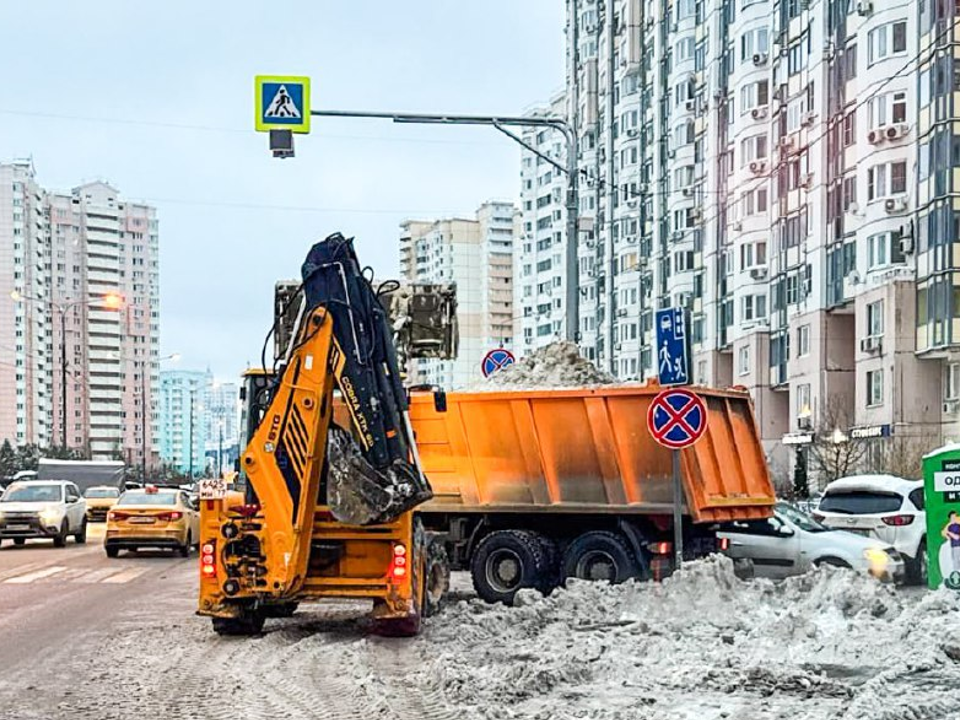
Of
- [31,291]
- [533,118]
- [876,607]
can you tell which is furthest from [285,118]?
[31,291]

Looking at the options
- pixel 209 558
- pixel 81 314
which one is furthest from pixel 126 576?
pixel 81 314

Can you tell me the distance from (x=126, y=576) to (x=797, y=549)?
1111 centimetres

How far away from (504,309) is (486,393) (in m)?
149

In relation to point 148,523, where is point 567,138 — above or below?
above

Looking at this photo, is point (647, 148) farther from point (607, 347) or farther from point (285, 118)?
point (285, 118)

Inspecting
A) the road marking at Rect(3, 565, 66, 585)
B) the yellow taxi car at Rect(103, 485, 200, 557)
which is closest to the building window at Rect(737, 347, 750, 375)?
the yellow taxi car at Rect(103, 485, 200, 557)

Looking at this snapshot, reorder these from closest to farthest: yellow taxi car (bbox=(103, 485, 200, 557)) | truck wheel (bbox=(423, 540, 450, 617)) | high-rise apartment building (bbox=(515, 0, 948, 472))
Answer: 1. truck wheel (bbox=(423, 540, 450, 617))
2. yellow taxi car (bbox=(103, 485, 200, 557))
3. high-rise apartment building (bbox=(515, 0, 948, 472))

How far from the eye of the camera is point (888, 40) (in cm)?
4881

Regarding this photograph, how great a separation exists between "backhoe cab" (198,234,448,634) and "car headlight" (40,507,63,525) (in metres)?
19.1

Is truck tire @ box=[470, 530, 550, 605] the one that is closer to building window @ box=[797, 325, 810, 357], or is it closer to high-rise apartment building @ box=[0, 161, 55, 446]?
building window @ box=[797, 325, 810, 357]

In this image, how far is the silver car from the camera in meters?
18.8

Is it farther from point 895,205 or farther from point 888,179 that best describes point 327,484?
point 888,179

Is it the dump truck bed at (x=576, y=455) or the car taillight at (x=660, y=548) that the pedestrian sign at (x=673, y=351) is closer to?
the dump truck bed at (x=576, y=455)

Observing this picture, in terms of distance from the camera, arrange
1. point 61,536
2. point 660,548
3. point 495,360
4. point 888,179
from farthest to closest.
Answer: point 888,179
point 61,536
point 495,360
point 660,548
